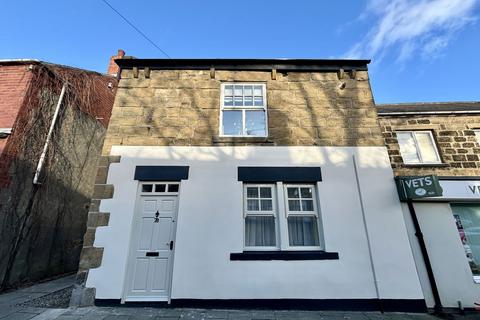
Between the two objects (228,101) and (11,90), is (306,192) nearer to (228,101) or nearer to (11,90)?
(228,101)

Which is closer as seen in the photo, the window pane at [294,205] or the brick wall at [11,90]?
the window pane at [294,205]

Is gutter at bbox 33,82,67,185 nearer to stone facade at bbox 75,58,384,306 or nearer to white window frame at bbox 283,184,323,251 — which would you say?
stone facade at bbox 75,58,384,306

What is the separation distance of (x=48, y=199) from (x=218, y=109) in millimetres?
5988

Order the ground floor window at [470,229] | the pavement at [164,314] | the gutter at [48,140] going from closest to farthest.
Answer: the pavement at [164,314], the ground floor window at [470,229], the gutter at [48,140]

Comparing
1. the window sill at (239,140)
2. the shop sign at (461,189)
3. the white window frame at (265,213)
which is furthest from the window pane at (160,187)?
the shop sign at (461,189)

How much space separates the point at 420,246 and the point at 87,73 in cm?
1183

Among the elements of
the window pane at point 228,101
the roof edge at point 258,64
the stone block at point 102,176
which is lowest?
the stone block at point 102,176

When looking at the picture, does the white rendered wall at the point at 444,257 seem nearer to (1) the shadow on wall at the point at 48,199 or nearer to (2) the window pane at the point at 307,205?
(2) the window pane at the point at 307,205

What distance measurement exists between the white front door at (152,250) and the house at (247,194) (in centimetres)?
2

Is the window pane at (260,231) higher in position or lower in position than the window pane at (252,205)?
lower

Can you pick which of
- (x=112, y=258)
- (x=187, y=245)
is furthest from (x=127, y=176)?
(x=187, y=245)

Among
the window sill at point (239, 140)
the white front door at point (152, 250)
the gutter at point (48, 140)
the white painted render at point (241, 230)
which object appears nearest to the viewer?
the white painted render at point (241, 230)

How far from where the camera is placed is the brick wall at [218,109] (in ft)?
20.9

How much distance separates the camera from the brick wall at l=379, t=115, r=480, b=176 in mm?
6555
